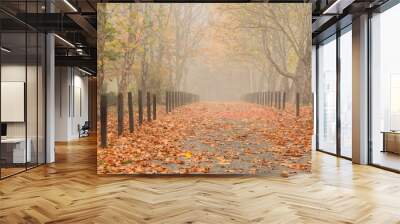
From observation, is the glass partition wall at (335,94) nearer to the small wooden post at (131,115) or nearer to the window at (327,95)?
the window at (327,95)

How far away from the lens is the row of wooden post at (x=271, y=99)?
6.88 meters

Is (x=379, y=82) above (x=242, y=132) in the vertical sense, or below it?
above

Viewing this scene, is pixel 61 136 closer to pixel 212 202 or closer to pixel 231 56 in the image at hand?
pixel 231 56

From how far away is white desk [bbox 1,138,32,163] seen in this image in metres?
6.65

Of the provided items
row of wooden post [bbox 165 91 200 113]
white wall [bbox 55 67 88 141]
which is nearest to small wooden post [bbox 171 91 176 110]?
row of wooden post [bbox 165 91 200 113]

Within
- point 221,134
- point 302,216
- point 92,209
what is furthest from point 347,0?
point 92,209

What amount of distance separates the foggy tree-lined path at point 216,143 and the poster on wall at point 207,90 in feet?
0.06

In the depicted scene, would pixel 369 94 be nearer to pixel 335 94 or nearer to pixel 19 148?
pixel 335 94

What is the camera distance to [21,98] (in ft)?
23.2

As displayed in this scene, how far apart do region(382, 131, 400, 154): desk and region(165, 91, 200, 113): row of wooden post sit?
12.4 feet

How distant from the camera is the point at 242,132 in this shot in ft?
22.9

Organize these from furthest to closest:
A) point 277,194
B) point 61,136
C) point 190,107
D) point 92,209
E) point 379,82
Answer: point 61,136 < point 379,82 < point 190,107 < point 277,194 < point 92,209

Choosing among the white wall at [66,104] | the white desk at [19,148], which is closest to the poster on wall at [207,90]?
the white desk at [19,148]

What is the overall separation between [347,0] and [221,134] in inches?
125
